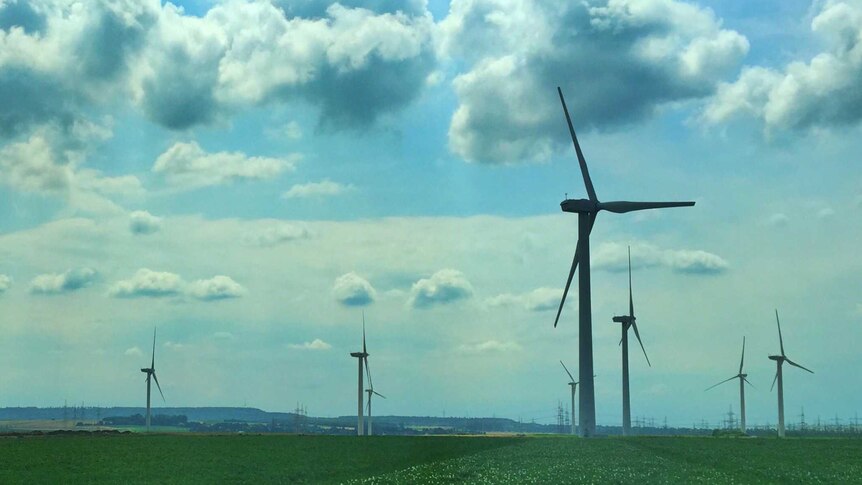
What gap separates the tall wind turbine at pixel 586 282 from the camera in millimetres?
119312

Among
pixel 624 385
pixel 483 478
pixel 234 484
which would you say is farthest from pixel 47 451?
pixel 624 385

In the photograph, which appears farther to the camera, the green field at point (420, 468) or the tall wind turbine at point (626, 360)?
the tall wind turbine at point (626, 360)

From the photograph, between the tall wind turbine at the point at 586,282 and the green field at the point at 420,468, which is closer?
the green field at the point at 420,468

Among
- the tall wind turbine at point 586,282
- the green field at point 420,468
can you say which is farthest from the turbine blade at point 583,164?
the green field at point 420,468

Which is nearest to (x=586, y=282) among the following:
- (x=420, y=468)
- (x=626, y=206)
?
(x=626, y=206)

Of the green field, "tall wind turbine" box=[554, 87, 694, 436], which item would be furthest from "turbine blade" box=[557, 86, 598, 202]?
the green field

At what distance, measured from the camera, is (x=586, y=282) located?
12144 centimetres

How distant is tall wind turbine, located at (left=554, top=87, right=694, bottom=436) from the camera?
4697 inches

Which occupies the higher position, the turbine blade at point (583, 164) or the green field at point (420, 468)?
the turbine blade at point (583, 164)

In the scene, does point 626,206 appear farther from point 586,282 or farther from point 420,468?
point 420,468

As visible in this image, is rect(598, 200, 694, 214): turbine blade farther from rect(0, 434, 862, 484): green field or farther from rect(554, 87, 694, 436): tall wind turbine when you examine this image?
rect(0, 434, 862, 484): green field

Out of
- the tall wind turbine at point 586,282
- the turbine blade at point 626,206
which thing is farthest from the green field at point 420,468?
the turbine blade at point 626,206

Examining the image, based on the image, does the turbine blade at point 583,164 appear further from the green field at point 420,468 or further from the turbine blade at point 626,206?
the green field at point 420,468

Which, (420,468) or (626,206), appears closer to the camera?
(420,468)
